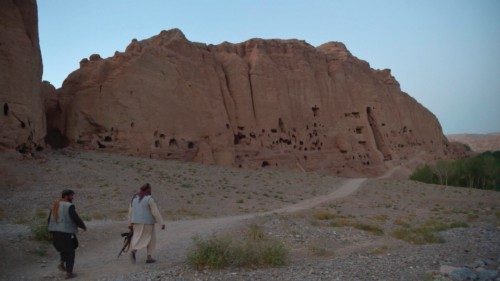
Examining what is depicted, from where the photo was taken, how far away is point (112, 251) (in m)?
13.2

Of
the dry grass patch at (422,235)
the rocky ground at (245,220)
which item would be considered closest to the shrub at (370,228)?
the rocky ground at (245,220)

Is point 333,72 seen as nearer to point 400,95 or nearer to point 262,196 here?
point 400,95

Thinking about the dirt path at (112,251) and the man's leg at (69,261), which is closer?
the man's leg at (69,261)

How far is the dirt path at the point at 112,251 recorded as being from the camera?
10672mm

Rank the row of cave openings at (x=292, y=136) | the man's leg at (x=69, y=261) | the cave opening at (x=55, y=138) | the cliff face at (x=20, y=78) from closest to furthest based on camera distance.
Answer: the man's leg at (x=69, y=261) → the cliff face at (x=20, y=78) → the cave opening at (x=55, y=138) → the row of cave openings at (x=292, y=136)

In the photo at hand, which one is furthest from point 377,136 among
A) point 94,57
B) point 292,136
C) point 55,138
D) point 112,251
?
point 112,251

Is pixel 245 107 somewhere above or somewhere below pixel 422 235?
above

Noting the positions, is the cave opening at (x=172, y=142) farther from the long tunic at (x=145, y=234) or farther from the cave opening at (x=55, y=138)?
the long tunic at (x=145, y=234)

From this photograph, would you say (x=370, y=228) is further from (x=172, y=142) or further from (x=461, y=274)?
(x=172, y=142)

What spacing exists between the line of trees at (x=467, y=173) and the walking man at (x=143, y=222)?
45.8m

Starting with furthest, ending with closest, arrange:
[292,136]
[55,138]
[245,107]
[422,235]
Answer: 1. [292,136]
2. [245,107]
3. [55,138]
4. [422,235]

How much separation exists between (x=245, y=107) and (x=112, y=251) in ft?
119

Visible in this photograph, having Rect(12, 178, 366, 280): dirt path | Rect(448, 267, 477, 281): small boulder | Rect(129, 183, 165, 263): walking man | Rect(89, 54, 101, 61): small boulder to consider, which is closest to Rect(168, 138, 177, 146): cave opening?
Rect(89, 54, 101, 61): small boulder

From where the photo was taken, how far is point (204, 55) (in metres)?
47.4
